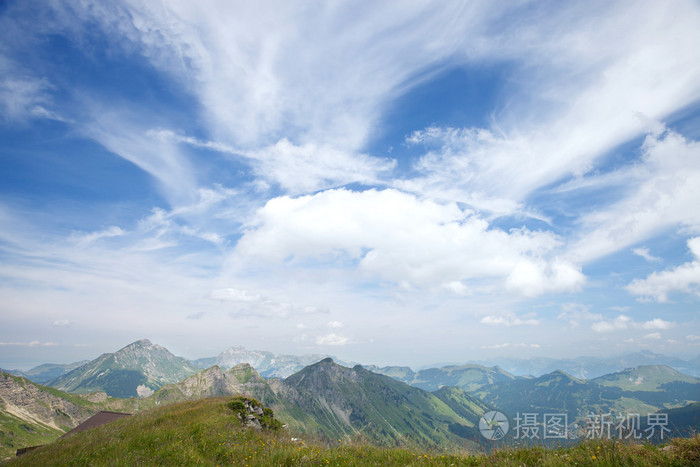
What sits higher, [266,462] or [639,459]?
[639,459]

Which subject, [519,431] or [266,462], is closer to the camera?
[266,462]

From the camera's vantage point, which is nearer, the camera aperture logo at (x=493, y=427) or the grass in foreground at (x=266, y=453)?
the grass in foreground at (x=266, y=453)

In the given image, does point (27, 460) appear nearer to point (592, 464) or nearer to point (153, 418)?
point (153, 418)

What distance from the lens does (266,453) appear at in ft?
40.8

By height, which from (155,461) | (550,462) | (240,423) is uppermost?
(550,462)

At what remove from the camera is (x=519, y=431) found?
15828 mm

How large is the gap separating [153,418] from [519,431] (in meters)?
20.8

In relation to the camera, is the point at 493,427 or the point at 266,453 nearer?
the point at 266,453

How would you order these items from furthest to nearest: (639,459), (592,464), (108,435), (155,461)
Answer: (108,435) → (155,461) → (592,464) → (639,459)

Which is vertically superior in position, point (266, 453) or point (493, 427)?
point (266, 453)

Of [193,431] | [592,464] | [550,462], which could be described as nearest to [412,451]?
[550,462]

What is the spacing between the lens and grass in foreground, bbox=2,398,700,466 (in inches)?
346

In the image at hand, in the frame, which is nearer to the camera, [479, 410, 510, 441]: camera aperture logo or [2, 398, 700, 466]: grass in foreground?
[2, 398, 700, 466]: grass in foreground

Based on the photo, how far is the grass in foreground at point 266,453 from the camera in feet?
28.8
